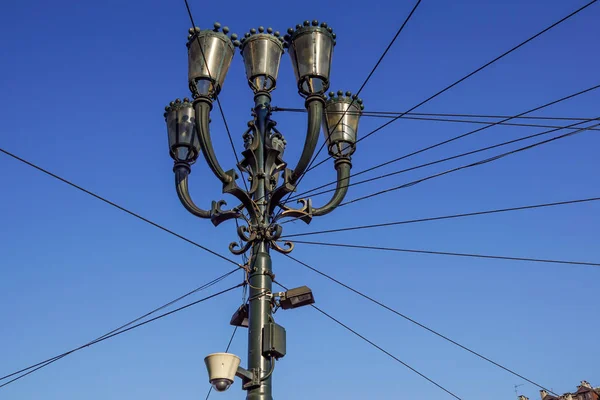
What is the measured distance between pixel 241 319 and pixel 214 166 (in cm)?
143

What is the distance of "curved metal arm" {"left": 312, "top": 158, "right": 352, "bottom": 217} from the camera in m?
6.41

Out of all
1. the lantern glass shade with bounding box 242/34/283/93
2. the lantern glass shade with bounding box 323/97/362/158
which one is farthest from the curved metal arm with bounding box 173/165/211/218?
the lantern glass shade with bounding box 323/97/362/158

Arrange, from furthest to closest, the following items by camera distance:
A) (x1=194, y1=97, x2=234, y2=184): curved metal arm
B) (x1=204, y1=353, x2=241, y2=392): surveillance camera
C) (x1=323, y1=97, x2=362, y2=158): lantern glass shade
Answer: (x1=323, y1=97, x2=362, y2=158): lantern glass shade, (x1=194, y1=97, x2=234, y2=184): curved metal arm, (x1=204, y1=353, x2=241, y2=392): surveillance camera

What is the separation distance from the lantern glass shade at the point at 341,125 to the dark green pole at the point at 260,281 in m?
0.80

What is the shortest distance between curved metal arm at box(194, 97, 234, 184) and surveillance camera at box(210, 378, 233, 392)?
190 centimetres

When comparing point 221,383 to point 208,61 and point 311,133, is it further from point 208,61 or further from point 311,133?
point 208,61

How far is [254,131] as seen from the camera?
22.0ft

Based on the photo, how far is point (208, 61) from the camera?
21.5 feet

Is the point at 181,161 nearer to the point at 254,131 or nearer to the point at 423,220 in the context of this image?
the point at 254,131

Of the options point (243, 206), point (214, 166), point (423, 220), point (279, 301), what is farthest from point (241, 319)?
point (423, 220)

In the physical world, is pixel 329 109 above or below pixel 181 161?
above

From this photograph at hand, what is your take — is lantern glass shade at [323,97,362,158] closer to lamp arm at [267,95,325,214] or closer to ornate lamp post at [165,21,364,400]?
ornate lamp post at [165,21,364,400]

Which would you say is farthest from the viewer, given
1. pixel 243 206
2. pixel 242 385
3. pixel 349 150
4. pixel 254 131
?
pixel 349 150

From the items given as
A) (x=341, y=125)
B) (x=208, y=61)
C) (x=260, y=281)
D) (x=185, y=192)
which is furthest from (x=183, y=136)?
(x=260, y=281)
